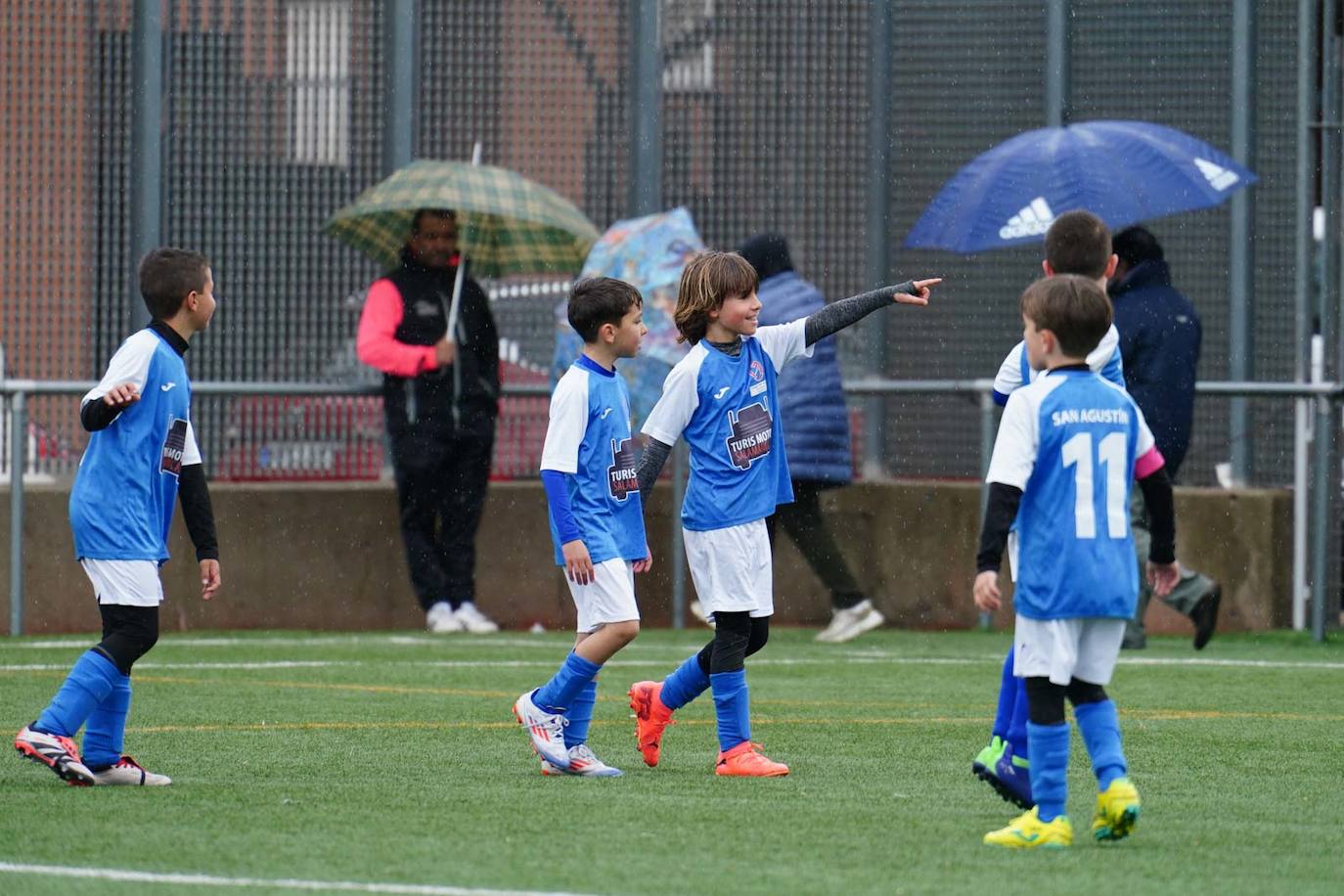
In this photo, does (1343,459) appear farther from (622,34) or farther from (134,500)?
(134,500)

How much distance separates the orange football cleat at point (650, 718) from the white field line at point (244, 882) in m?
2.37

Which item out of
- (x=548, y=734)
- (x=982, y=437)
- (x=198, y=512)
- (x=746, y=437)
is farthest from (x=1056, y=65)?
(x=198, y=512)

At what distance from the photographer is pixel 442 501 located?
13.4 m

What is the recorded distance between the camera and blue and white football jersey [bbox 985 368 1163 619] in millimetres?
5598

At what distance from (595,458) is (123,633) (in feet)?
4.78

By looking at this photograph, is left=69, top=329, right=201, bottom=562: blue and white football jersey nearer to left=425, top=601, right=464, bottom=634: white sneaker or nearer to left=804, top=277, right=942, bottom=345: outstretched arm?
left=804, top=277, right=942, bottom=345: outstretched arm

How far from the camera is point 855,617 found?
507 inches

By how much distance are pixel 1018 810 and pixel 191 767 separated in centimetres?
248

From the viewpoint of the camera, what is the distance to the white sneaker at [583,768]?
7.01m

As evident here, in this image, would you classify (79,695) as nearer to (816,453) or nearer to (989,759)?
(989,759)

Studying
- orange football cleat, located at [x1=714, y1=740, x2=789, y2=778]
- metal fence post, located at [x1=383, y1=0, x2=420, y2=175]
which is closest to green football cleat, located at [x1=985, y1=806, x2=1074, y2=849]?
orange football cleat, located at [x1=714, y1=740, x2=789, y2=778]

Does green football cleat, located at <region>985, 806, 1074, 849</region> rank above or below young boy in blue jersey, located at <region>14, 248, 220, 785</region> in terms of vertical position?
below

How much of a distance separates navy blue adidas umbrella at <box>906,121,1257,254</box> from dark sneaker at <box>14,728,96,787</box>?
254 inches

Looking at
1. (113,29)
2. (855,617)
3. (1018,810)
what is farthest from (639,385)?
(1018,810)
